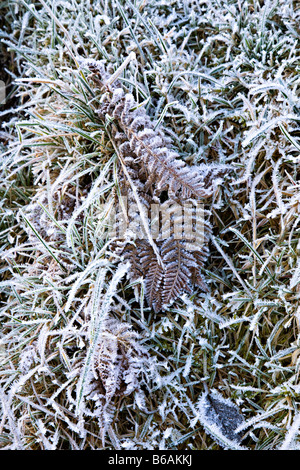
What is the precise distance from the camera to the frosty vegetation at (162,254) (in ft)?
4.98

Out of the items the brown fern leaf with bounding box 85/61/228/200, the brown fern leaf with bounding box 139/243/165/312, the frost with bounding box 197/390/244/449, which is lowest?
the frost with bounding box 197/390/244/449

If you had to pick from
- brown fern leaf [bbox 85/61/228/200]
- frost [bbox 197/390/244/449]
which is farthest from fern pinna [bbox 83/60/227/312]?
frost [bbox 197/390/244/449]

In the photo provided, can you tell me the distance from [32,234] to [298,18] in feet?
4.88

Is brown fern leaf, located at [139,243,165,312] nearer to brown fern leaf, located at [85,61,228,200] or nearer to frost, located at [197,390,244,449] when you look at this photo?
brown fern leaf, located at [85,61,228,200]

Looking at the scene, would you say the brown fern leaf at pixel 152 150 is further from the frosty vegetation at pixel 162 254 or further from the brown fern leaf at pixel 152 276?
the brown fern leaf at pixel 152 276

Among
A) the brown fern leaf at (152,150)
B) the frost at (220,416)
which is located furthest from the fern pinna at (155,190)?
the frost at (220,416)

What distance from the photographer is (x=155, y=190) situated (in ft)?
5.21

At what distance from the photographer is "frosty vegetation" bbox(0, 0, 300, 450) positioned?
1518 millimetres

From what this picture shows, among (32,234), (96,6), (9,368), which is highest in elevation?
(96,6)

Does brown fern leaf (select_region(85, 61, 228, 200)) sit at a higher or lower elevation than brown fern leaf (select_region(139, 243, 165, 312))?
higher

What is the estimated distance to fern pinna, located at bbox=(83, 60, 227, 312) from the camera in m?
1.52
